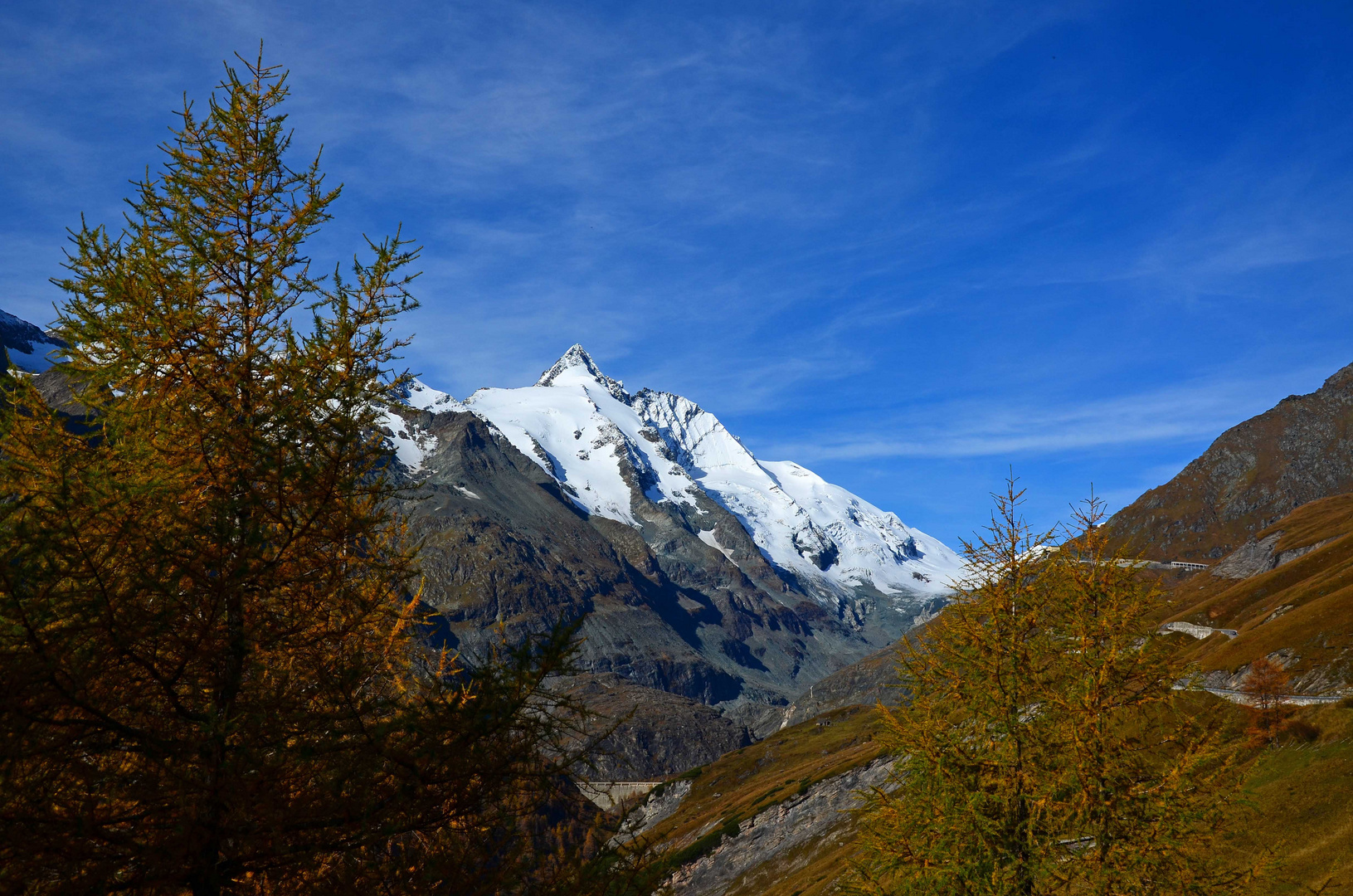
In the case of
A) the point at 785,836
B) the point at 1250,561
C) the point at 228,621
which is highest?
the point at 228,621

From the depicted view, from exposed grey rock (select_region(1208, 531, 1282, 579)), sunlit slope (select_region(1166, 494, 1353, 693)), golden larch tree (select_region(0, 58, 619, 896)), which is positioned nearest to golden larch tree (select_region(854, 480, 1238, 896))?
golden larch tree (select_region(0, 58, 619, 896))

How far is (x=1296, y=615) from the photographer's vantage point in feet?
245

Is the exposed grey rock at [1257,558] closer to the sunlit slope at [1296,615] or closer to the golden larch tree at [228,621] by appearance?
the sunlit slope at [1296,615]

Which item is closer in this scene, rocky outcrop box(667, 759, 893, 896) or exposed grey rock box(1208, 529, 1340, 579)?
rocky outcrop box(667, 759, 893, 896)

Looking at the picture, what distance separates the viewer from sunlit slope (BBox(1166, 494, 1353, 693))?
61188 millimetres

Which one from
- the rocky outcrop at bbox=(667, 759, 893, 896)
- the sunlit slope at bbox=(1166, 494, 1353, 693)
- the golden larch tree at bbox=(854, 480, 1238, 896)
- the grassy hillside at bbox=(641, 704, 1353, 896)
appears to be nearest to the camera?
the golden larch tree at bbox=(854, 480, 1238, 896)

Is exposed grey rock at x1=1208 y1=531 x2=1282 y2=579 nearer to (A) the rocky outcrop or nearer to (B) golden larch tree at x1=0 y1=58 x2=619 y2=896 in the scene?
(A) the rocky outcrop

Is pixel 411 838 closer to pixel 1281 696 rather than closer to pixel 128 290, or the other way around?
pixel 128 290

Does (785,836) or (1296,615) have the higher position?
(1296,615)

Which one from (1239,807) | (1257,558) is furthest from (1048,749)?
(1257,558)

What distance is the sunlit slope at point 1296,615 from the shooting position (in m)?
61.2

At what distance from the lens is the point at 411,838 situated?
9.38 meters

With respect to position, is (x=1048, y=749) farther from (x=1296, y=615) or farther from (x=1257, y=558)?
(x=1257, y=558)

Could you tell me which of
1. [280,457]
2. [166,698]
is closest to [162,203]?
[280,457]
